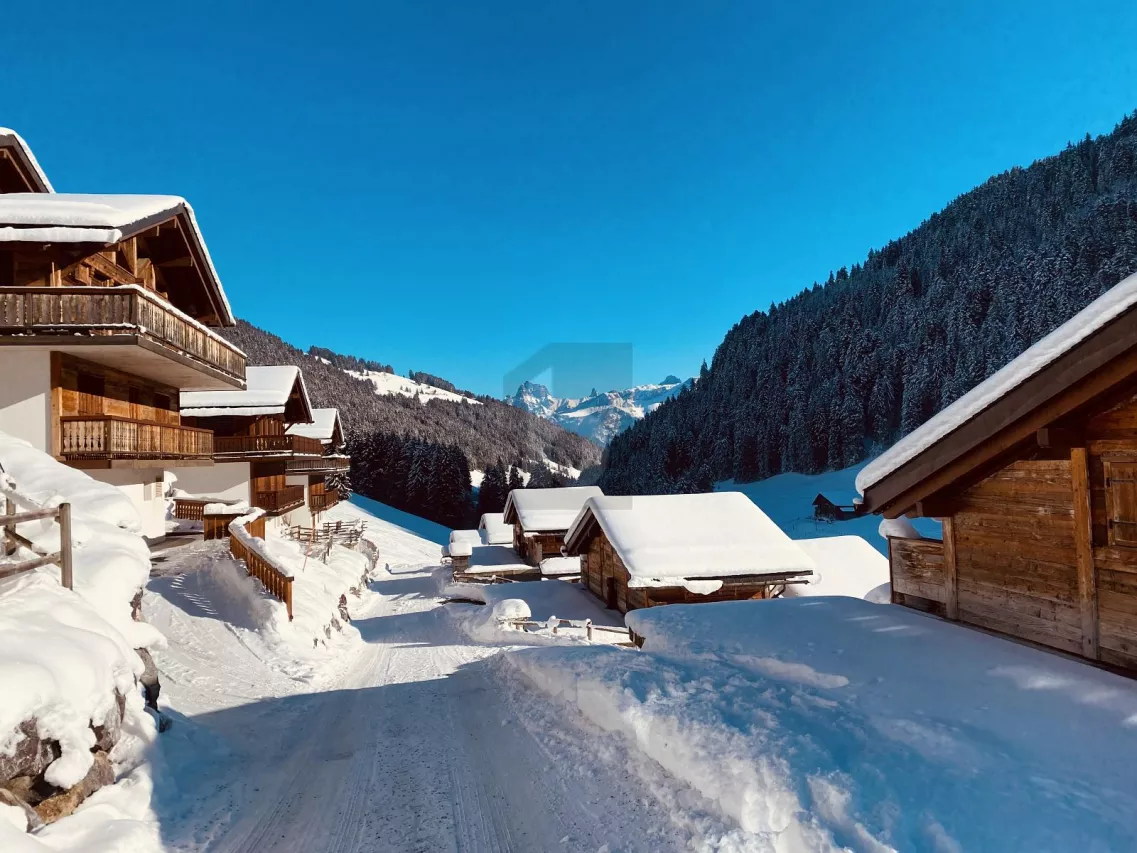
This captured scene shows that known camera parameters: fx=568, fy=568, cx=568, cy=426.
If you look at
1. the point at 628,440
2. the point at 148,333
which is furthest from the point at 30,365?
the point at 628,440

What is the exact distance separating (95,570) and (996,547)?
40.7 feet

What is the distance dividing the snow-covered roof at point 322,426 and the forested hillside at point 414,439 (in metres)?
39.6

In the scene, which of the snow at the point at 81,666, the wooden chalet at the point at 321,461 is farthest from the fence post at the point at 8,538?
the wooden chalet at the point at 321,461

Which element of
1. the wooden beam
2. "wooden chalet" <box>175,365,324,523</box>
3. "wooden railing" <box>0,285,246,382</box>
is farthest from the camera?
"wooden chalet" <box>175,365,324,523</box>

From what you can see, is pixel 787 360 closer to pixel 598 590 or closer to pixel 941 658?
pixel 598 590

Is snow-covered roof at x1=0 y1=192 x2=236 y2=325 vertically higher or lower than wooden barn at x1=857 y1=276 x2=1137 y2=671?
Answer: higher

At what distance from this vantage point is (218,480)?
30.8 m

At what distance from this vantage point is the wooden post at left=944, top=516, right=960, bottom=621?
7.99 m

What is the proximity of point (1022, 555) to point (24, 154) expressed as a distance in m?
26.4

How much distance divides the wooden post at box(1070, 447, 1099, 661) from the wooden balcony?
1284 inches

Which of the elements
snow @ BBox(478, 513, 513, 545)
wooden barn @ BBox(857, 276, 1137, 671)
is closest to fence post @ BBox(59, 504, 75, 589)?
A: wooden barn @ BBox(857, 276, 1137, 671)

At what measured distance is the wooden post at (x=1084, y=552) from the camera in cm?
614

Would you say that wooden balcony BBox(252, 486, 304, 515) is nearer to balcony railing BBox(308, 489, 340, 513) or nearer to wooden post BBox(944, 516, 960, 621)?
balcony railing BBox(308, 489, 340, 513)

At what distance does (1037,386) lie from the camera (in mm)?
6102
